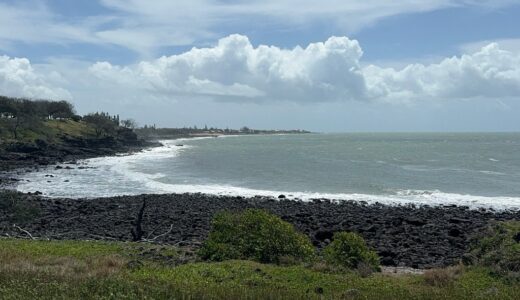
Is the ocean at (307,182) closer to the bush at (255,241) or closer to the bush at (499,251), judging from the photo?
the bush at (499,251)

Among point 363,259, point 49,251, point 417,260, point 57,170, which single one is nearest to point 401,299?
point 363,259

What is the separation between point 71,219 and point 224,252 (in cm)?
1695

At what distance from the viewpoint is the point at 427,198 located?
129ft

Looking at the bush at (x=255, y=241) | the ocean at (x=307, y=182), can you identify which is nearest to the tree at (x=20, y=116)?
the ocean at (x=307, y=182)

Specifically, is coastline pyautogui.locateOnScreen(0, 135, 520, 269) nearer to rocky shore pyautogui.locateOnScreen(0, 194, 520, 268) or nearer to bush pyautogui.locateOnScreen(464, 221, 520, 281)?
rocky shore pyautogui.locateOnScreen(0, 194, 520, 268)

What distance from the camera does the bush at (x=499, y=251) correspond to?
11641mm

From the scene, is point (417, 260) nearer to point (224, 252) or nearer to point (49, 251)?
point (224, 252)

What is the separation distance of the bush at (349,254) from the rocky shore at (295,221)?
4.94 meters

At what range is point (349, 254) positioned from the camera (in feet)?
41.3

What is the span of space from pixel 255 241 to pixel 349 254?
7.81 feet

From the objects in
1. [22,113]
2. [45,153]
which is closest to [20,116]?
[22,113]

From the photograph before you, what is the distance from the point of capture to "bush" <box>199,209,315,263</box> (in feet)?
42.5

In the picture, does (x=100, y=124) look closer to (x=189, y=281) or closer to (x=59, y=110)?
(x=59, y=110)

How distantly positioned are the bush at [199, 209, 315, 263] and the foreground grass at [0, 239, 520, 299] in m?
0.77
